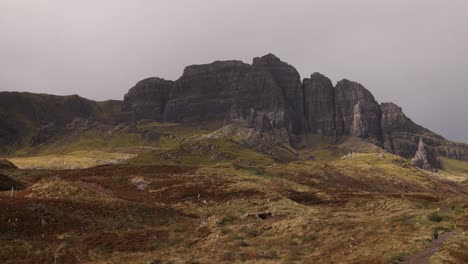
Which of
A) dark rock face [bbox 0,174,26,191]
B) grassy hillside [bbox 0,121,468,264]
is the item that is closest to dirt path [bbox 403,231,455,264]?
grassy hillside [bbox 0,121,468,264]

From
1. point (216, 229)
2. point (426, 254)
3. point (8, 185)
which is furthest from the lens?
point (8, 185)

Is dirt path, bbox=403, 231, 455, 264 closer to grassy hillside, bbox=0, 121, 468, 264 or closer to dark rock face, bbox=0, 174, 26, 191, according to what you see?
grassy hillside, bbox=0, 121, 468, 264

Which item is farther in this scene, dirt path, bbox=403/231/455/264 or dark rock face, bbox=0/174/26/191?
dark rock face, bbox=0/174/26/191

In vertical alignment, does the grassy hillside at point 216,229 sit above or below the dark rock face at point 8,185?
below

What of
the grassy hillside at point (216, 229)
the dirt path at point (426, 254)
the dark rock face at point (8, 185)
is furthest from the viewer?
the dark rock face at point (8, 185)

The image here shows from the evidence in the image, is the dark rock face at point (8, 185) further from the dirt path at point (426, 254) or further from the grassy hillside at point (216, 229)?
the dirt path at point (426, 254)

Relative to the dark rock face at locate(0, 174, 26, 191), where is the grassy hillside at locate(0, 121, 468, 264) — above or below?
below

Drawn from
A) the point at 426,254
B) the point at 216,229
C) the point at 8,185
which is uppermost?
the point at 8,185

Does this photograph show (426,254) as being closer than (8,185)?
Yes

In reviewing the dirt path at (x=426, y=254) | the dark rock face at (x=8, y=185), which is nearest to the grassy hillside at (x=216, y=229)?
the dirt path at (x=426, y=254)

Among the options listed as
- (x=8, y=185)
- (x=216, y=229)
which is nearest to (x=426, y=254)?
(x=216, y=229)

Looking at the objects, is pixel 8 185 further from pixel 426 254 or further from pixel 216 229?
pixel 426 254

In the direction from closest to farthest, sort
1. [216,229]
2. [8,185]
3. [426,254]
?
[426,254] < [216,229] < [8,185]

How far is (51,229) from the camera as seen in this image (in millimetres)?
52875
